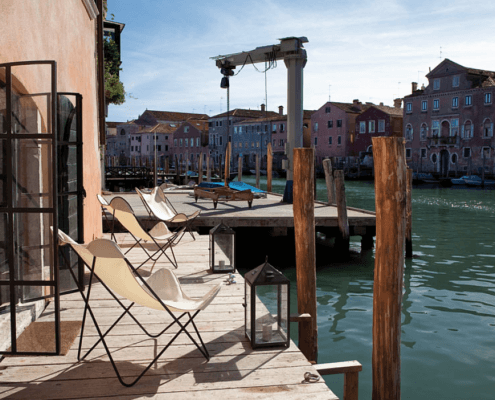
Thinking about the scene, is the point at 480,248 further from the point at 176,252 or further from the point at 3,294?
the point at 3,294

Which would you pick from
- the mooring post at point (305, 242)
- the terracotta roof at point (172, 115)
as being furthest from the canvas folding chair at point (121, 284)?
the terracotta roof at point (172, 115)

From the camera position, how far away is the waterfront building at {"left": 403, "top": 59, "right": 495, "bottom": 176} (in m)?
44.5

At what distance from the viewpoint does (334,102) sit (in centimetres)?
5856

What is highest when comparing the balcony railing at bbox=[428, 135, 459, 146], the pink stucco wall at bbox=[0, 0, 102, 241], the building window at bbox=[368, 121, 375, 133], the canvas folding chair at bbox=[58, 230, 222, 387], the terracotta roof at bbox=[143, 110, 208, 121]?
the terracotta roof at bbox=[143, 110, 208, 121]

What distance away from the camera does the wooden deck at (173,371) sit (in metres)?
→ 2.92

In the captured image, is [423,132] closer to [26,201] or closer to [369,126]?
[369,126]

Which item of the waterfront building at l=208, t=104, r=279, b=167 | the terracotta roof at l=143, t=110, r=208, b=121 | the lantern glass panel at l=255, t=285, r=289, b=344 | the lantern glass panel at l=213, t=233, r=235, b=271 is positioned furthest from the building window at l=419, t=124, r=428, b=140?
the lantern glass panel at l=255, t=285, r=289, b=344

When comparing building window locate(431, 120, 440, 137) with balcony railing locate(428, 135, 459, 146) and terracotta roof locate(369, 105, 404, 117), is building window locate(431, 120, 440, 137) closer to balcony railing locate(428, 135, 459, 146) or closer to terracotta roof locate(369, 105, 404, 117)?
balcony railing locate(428, 135, 459, 146)

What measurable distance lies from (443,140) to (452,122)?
171 centimetres

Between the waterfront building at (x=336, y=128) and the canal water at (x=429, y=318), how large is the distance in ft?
138

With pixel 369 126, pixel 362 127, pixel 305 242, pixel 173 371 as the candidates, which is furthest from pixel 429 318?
pixel 362 127

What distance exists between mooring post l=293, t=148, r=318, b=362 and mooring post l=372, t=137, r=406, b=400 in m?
1.32

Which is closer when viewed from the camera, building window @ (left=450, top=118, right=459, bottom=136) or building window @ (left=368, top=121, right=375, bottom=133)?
building window @ (left=450, top=118, right=459, bottom=136)

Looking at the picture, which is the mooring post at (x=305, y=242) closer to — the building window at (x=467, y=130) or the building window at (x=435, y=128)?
the building window at (x=467, y=130)
